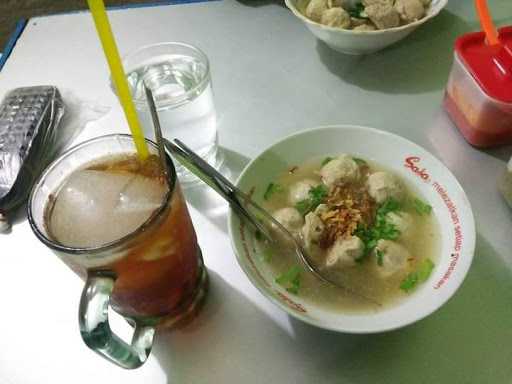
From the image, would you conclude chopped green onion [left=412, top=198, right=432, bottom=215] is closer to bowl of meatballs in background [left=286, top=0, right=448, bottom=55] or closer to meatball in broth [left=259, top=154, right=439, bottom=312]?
meatball in broth [left=259, top=154, right=439, bottom=312]

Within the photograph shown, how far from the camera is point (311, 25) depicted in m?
0.93

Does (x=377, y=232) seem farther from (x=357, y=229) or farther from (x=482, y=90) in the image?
(x=482, y=90)

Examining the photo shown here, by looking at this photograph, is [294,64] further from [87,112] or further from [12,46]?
[12,46]

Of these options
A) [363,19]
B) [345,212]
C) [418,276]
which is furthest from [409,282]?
[363,19]

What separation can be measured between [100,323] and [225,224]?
1.13ft

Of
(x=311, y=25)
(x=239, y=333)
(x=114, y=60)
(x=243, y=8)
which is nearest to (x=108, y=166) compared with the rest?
(x=114, y=60)

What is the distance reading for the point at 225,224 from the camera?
75 cm

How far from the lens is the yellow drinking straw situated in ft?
1.44

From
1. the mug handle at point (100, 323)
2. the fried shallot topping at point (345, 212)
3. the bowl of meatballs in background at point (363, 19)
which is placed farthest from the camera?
the bowl of meatballs in background at point (363, 19)

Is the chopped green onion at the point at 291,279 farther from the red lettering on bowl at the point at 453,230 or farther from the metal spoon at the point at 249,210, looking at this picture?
the red lettering on bowl at the point at 453,230

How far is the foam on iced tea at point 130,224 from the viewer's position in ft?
1.54

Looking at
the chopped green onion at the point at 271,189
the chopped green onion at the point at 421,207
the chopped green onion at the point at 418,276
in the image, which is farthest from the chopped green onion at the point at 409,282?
the chopped green onion at the point at 271,189

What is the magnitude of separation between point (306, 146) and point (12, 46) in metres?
0.85

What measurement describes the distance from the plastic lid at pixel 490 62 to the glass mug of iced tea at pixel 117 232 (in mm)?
545
